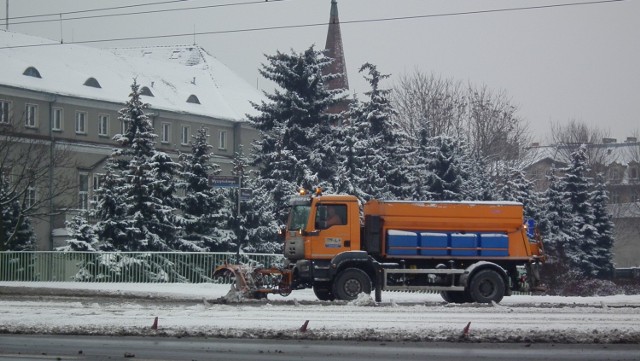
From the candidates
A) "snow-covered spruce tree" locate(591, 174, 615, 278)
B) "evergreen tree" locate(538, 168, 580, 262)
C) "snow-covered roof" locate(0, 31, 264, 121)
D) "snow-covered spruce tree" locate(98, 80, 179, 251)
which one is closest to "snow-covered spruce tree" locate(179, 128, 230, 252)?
"snow-covered spruce tree" locate(98, 80, 179, 251)

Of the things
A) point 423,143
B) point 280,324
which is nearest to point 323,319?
point 280,324

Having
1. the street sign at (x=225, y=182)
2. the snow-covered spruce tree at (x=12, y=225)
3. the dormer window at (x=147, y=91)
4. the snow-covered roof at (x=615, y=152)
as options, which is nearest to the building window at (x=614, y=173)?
the snow-covered roof at (x=615, y=152)

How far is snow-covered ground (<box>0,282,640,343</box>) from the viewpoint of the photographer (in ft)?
60.4

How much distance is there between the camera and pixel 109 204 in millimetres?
43125

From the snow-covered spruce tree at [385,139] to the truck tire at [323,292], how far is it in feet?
65.8

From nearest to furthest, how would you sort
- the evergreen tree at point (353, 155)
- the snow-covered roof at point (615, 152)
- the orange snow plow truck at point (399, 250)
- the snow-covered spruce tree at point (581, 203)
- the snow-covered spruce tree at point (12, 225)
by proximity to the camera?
the orange snow plow truck at point (399, 250) → the snow-covered spruce tree at point (12, 225) → the evergreen tree at point (353, 155) → the snow-covered spruce tree at point (581, 203) → the snow-covered roof at point (615, 152)

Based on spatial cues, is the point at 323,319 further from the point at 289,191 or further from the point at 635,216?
the point at 635,216

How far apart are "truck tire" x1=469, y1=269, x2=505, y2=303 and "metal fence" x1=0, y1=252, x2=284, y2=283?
419 inches

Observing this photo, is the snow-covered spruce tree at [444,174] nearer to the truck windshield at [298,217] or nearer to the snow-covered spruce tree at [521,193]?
the snow-covered spruce tree at [521,193]

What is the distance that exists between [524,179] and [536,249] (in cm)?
2902

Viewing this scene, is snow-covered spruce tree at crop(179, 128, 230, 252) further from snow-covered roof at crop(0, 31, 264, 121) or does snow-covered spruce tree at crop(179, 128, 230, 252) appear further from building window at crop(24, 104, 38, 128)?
building window at crop(24, 104, 38, 128)

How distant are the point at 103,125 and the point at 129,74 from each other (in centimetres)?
694

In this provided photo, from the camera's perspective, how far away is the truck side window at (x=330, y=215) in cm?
2625

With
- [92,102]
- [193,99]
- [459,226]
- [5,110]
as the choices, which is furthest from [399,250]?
[193,99]
